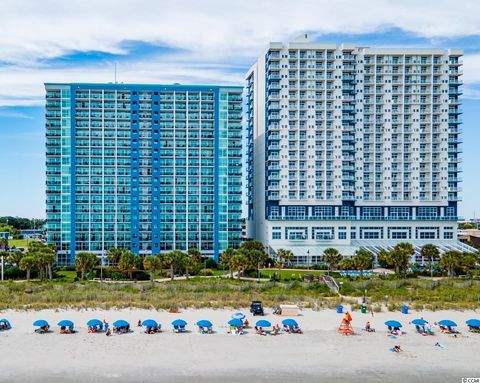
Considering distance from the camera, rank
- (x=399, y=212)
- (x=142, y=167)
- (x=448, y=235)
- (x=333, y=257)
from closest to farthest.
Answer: (x=333, y=257)
(x=142, y=167)
(x=399, y=212)
(x=448, y=235)

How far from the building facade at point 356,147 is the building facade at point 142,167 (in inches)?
376

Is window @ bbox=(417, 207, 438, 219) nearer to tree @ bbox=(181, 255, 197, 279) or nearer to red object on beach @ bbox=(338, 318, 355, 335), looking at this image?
tree @ bbox=(181, 255, 197, 279)

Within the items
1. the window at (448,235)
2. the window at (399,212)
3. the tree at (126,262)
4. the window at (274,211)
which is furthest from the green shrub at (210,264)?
the window at (448,235)

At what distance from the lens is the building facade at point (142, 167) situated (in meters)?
105

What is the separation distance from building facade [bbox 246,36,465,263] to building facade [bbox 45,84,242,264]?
31.4 ft

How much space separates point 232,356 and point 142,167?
7165cm

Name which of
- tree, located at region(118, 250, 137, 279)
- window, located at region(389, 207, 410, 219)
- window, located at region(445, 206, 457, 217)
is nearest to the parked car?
tree, located at region(118, 250, 137, 279)

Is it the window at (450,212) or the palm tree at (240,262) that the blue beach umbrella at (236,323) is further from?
the window at (450,212)

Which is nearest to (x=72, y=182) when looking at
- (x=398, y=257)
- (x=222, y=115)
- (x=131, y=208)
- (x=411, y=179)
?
(x=131, y=208)

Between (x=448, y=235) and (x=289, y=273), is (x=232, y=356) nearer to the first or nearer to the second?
(x=289, y=273)

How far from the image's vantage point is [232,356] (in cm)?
4128

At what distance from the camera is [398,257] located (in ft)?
281

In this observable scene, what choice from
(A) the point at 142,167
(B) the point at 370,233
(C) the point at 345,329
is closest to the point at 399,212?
(B) the point at 370,233

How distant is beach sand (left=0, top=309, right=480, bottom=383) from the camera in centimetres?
3697
